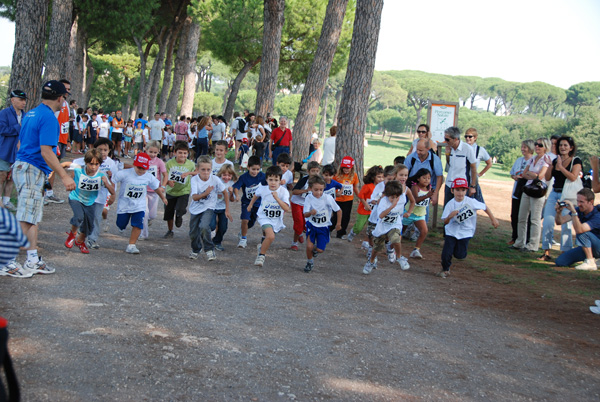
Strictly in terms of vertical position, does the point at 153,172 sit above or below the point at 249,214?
above

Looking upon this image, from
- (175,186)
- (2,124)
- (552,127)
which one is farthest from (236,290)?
(552,127)

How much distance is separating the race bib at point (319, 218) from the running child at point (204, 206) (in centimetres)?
118

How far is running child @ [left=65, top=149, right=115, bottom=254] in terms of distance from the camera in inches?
297

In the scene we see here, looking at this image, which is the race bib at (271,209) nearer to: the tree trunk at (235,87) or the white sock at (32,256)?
the white sock at (32,256)

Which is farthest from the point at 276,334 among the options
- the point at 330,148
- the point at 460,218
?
the point at 330,148

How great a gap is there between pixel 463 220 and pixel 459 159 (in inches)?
93.0

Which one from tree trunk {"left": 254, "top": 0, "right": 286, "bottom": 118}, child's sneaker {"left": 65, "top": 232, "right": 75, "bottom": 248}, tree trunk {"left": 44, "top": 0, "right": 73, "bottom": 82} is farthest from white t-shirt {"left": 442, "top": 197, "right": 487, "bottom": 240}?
tree trunk {"left": 44, "top": 0, "right": 73, "bottom": 82}

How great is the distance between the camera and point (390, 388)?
4.40 metres

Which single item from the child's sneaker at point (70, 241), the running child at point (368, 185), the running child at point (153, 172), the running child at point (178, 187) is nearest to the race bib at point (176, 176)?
the running child at point (178, 187)

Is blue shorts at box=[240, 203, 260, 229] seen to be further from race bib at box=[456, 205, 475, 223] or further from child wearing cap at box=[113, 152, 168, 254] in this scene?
race bib at box=[456, 205, 475, 223]

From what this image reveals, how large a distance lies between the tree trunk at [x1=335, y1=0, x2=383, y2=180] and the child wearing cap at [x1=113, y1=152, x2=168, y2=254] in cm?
706

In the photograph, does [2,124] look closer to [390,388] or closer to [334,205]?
[334,205]

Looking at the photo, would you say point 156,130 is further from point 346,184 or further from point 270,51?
point 346,184

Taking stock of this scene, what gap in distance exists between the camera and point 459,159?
10.4 meters
